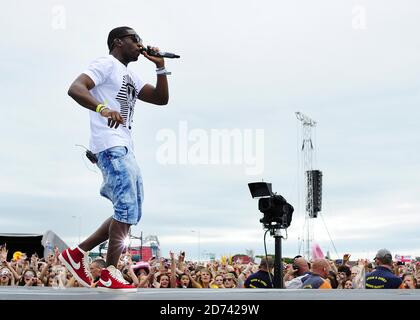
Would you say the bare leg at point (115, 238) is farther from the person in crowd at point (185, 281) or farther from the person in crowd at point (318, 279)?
the person in crowd at point (185, 281)

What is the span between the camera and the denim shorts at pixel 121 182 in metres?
3.62

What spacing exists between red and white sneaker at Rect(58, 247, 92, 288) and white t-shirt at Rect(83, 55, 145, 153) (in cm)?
76

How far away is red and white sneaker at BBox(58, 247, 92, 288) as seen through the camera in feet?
12.7

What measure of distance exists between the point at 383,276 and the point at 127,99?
412 cm

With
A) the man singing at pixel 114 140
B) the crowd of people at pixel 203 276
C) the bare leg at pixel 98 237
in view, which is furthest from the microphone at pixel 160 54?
the crowd of people at pixel 203 276

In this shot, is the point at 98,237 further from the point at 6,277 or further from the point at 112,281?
the point at 6,277

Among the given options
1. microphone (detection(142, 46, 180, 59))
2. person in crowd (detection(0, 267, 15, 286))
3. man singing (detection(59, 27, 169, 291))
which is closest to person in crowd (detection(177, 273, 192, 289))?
person in crowd (detection(0, 267, 15, 286))

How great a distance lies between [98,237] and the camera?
3893 millimetres

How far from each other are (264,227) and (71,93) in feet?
12.5

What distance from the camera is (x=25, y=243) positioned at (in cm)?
1950

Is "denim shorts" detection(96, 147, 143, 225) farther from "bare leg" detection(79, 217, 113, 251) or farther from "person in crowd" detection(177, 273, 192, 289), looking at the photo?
"person in crowd" detection(177, 273, 192, 289)
